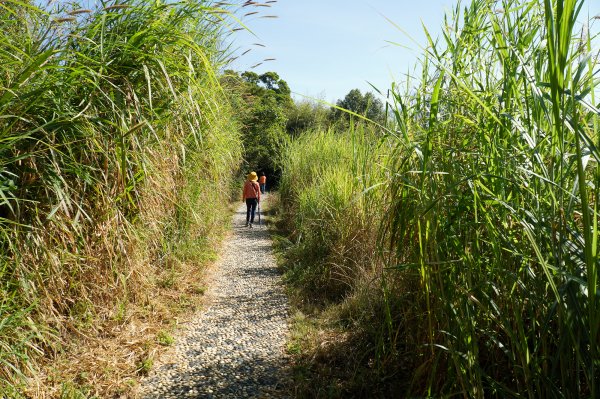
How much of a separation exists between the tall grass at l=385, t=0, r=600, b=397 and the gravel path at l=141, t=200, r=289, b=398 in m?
1.37

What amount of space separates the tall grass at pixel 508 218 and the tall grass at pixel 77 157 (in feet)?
5.25

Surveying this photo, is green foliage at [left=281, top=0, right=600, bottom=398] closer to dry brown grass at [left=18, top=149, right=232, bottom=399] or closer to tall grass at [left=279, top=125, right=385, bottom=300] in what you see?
tall grass at [left=279, top=125, right=385, bottom=300]

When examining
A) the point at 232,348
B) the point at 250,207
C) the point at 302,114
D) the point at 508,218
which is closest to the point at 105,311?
the point at 232,348

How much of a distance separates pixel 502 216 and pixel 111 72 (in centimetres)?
250

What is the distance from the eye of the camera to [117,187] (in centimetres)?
290

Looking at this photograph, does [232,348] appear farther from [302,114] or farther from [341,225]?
[302,114]

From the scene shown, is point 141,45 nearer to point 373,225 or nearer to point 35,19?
point 35,19

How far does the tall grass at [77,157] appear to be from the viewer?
2229 millimetres

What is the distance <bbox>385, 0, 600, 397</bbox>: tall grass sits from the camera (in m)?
1.36

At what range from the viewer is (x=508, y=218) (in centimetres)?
181

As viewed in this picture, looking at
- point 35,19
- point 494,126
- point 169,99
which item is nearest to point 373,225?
point 169,99

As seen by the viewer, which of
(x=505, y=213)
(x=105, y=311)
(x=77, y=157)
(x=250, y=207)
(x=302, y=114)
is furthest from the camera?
(x=302, y=114)

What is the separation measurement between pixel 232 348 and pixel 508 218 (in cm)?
274

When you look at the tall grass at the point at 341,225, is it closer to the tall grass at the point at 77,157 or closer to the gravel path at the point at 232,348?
the gravel path at the point at 232,348
